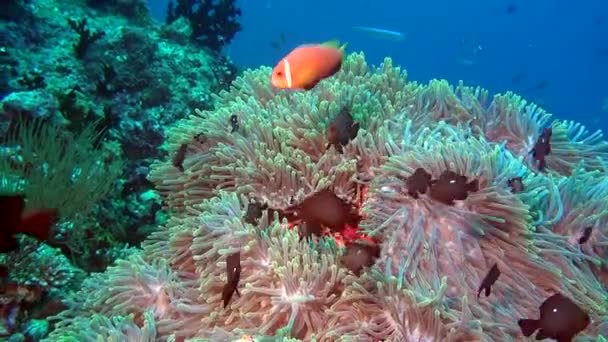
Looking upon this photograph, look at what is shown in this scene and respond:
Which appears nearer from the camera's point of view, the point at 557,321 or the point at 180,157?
the point at 557,321

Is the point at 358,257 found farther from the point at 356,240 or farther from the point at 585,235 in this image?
the point at 585,235

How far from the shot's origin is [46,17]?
8.41m

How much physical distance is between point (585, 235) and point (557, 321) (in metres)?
0.62

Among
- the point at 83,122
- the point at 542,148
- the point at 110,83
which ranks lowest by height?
the point at 542,148

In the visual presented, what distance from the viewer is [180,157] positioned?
11.9 feet

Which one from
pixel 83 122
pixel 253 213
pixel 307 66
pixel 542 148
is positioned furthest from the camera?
pixel 83 122

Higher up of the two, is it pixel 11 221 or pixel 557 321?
pixel 11 221

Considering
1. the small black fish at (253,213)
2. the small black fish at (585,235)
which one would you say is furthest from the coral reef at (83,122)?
the small black fish at (585,235)

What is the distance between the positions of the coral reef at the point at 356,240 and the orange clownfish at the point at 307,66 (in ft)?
1.02

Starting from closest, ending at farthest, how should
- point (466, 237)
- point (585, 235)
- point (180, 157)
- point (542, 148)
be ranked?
point (466, 237) < point (585, 235) < point (542, 148) < point (180, 157)

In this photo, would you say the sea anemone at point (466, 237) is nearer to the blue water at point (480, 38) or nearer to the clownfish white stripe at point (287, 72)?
the clownfish white stripe at point (287, 72)

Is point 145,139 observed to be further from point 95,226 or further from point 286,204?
point 286,204

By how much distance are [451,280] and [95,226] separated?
10.8 feet

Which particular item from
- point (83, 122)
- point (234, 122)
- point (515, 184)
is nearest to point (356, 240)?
point (515, 184)
